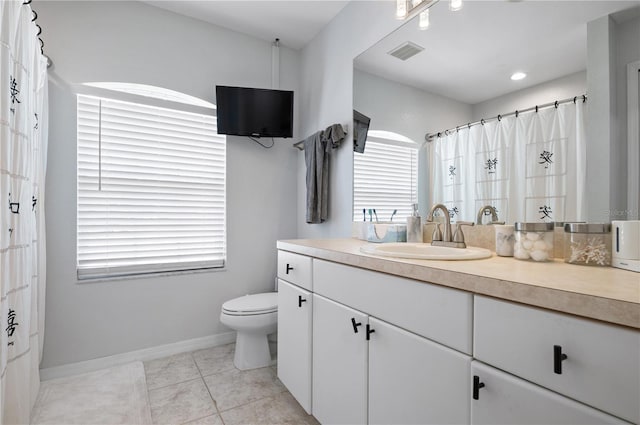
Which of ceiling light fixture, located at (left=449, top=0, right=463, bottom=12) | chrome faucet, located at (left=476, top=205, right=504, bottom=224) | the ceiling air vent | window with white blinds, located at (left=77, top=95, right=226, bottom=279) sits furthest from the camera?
window with white blinds, located at (left=77, top=95, right=226, bottom=279)

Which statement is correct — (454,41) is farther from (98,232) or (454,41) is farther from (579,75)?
(98,232)

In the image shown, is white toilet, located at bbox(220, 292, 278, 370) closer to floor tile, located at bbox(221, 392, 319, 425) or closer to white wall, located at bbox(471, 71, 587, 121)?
floor tile, located at bbox(221, 392, 319, 425)

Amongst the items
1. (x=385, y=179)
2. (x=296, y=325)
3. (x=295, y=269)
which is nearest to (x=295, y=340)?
(x=296, y=325)

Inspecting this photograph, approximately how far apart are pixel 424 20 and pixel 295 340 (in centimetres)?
183

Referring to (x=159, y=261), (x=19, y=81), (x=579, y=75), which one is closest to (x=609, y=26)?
(x=579, y=75)

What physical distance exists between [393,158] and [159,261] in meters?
1.86

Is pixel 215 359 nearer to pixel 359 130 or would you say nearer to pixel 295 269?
pixel 295 269

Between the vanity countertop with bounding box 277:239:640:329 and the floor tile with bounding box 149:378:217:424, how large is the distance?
4.40ft

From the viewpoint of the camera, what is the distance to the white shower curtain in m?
1.19

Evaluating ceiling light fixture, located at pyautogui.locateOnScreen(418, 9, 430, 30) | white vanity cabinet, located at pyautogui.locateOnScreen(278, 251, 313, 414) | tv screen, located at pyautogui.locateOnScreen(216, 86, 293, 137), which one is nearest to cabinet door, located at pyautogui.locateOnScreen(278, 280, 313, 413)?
white vanity cabinet, located at pyautogui.locateOnScreen(278, 251, 313, 414)

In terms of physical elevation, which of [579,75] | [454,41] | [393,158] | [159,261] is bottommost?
[159,261]

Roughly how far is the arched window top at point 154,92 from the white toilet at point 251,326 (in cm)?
160

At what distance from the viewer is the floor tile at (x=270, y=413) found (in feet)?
5.29

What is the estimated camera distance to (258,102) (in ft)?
8.21
